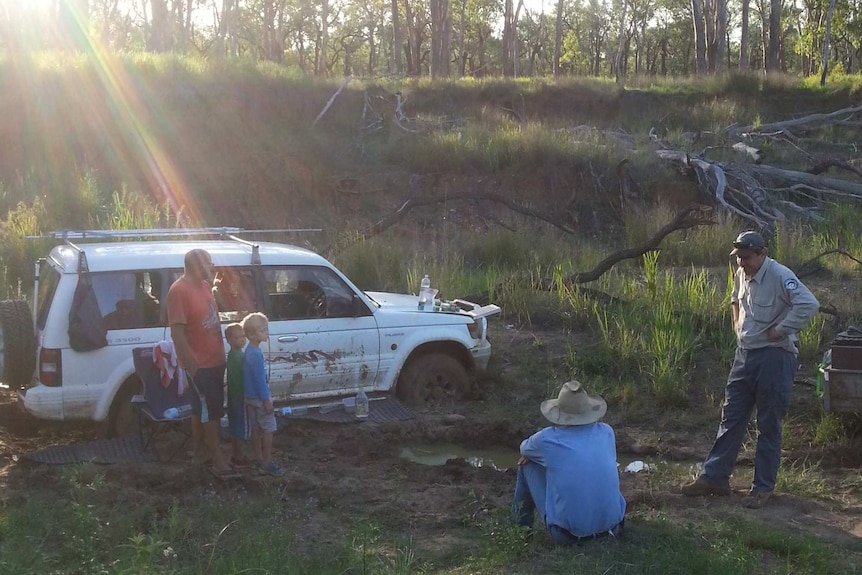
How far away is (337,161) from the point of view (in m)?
21.5

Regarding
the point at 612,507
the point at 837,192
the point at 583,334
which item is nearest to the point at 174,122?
the point at 583,334

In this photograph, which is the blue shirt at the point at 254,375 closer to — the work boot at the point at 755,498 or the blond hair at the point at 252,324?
the blond hair at the point at 252,324

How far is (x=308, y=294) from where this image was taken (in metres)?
8.43

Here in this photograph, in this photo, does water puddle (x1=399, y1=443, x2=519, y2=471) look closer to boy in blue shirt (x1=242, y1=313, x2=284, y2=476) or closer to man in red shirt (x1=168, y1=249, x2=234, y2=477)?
boy in blue shirt (x1=242, y1=313, x2=284, y2=476)

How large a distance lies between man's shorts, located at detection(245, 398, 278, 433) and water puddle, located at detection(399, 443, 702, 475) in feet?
4.62

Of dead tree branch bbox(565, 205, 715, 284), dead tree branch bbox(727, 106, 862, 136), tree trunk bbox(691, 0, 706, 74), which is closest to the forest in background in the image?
tree trunk bbox(691, 0, 706, 74)

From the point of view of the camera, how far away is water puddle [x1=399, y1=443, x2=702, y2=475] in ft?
26.2

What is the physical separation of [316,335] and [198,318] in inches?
66.1

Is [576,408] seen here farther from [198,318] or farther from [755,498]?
[198,318]

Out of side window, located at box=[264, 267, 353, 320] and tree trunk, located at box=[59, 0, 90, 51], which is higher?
tree trunk, located at box=[59, 0, 90, 51]

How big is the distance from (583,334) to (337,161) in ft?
37.3

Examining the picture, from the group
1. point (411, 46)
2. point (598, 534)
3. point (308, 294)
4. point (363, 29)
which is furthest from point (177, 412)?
point (363, 29)

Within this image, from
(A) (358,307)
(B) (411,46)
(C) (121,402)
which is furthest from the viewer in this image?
(B) (411,46)

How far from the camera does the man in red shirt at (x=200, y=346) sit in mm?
6672
